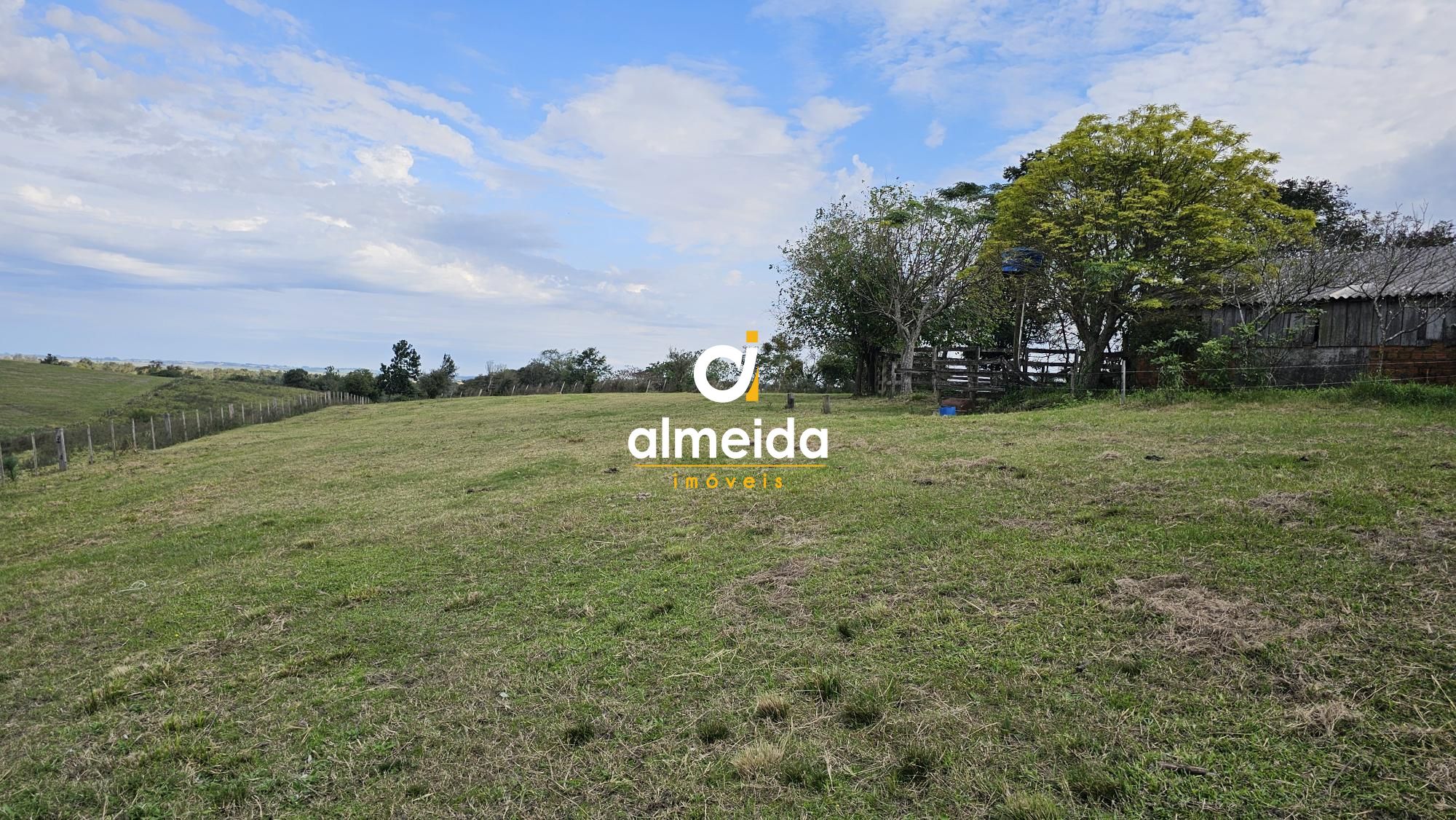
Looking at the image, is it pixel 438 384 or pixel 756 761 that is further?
pixel 438 384

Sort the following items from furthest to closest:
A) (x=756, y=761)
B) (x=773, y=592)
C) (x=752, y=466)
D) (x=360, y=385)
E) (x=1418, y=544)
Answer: (x=360, y=385)
(x=752, y=466)
(x=773, y=592)
(x=1418, y=544)
(x=756, y=761)

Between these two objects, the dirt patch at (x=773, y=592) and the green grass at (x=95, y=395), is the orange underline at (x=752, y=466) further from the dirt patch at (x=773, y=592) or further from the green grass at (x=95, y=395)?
the green grass at (x=95, y=395)

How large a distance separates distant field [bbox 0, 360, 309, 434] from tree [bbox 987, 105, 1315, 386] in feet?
114

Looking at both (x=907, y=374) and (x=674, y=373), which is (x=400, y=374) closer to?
(x=674, y=373)

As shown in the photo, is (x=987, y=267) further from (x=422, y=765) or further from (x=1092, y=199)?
(x=422, y=765)

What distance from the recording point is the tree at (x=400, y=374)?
46.8 m

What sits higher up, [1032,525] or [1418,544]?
[1418,544]

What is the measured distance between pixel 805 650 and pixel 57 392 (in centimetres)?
5211

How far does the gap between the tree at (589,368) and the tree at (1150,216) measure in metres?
30.6

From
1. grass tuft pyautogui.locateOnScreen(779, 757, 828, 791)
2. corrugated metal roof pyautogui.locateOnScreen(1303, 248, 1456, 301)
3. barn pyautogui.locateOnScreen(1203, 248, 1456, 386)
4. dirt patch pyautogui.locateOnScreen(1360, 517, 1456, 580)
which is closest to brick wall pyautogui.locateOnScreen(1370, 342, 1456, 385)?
barn pyautogui.locateOnScreen(1203, 248, 1456, 386)

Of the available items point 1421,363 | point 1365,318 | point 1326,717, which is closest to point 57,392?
point 1326,717

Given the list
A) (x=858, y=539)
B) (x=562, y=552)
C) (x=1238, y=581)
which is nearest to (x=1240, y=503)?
(x=1238, y=581)

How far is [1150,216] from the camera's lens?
1495 cm

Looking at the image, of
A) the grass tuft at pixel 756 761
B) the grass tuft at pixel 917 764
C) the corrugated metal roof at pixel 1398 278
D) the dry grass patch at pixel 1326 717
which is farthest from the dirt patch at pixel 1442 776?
the corrugated metal roof at pixel 1398 278
